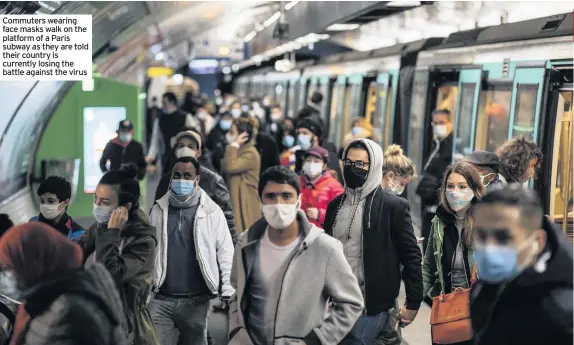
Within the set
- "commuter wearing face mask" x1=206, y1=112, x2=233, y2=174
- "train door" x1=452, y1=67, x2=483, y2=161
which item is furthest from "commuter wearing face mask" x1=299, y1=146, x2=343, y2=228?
"commuter wearing face mask" x1=206, y1=112, x2=233, y2=174

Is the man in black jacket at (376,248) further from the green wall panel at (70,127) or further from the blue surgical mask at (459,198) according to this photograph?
the green wall panel at (70,127)

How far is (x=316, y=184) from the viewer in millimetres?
7996

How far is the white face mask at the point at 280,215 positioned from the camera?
4.98m

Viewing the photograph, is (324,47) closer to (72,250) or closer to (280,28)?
(280,28)

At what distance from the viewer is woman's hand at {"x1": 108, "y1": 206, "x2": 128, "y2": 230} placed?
5.68 m

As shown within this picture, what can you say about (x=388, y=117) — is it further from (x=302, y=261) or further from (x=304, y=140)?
(x=302, y=261)

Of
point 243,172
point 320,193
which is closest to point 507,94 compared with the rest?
point 243,172

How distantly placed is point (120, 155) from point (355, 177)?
17.3 feet

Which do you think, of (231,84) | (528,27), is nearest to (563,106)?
(528,27)

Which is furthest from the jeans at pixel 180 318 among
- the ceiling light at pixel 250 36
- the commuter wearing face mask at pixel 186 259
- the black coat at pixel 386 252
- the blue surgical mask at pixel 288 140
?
the ceiling light at pixel 250 36

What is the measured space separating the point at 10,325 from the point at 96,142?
23.2 feet

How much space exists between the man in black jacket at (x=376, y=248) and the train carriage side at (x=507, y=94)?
2.09 metres

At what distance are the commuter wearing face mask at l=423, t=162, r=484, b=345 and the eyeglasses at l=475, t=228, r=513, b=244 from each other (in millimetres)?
1837

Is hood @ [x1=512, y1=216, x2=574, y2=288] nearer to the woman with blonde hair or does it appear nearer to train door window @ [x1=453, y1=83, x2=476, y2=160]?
the woman with blonde hair
